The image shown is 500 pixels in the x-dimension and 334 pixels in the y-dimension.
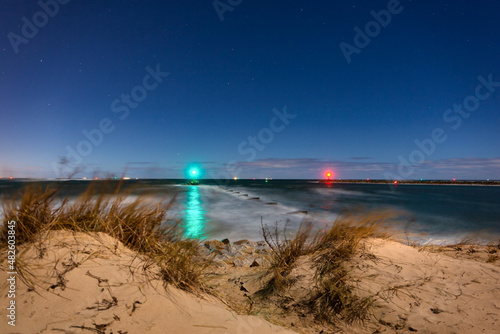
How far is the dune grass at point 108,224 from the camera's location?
7.86ft

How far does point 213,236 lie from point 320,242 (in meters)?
5.08

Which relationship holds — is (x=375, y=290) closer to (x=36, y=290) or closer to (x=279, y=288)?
(x=279, y=288)

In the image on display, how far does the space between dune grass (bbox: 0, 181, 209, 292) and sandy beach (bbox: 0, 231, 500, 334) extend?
0.14 meters

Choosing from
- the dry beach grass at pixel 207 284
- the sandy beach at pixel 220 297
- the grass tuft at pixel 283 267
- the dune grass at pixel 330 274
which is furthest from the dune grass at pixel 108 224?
the dune grass at pixel 330 274

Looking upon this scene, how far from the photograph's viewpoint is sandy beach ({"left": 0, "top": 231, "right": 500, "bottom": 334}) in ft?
5.78

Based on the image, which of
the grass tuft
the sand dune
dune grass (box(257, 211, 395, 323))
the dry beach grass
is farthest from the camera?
the grass tuft

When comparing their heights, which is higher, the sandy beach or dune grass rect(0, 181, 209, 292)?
dune grass rect(0, 181, 209, 292)

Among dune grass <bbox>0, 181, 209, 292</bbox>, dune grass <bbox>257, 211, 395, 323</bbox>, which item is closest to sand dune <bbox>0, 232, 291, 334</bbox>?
dune grass <bbox>0, 181, 209, 292</bbox>

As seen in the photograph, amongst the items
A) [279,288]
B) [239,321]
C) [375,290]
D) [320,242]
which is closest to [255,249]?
[320,242]

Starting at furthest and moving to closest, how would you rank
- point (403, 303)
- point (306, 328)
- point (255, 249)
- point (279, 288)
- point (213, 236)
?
1. point (213, 236)
2. point (255, 249)
3. point (279, 288)
4. point (403, 303)
5. point (306, 328)

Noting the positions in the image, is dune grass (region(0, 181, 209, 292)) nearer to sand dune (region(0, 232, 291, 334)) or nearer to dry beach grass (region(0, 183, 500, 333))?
dry beach grass (region(0, 183, 500, 333))

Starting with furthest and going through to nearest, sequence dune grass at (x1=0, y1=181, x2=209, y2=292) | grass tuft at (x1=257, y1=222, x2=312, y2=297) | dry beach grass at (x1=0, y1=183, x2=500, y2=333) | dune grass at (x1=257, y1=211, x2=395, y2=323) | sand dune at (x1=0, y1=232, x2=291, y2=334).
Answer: grass tuft at (x1=257, y1=222, x2=312, y2=297) < dune grass at (x1=257, y1=211, x2=395, y2=323) < dune grass at (x1=0, y1=181, x2=209, y2=292) < dry beach grass at (x1=0, y1=183, x2=500, y2=333) < sand dune at (x1=0, y1=232, x2=291, y2=334)

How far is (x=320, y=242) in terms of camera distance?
3.72 m

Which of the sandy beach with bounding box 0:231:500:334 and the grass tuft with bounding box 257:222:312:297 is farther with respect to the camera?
the grass tuft with bounding box 257:222:312:297
